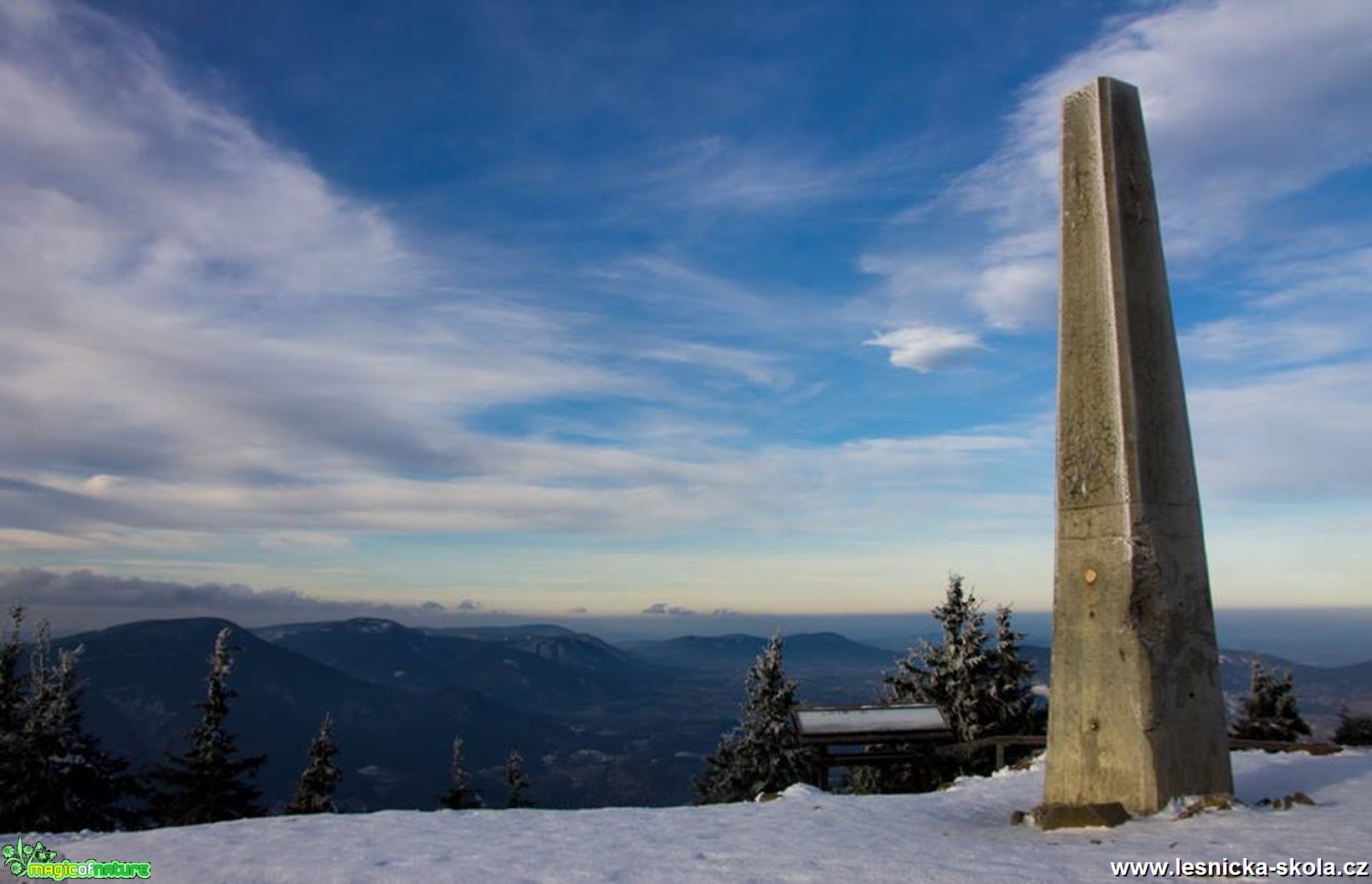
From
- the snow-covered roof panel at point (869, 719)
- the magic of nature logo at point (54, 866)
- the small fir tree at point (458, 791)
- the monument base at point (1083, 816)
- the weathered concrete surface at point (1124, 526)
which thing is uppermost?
the weathered concrete surface at point (1124, 526)

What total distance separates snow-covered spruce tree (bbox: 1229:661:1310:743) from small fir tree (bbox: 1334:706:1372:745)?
4.15 ft

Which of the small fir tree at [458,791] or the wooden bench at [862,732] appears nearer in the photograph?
the wooden bench at [862,732]

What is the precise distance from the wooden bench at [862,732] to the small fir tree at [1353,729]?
59.3ft

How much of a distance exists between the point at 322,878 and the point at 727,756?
91.4 ft

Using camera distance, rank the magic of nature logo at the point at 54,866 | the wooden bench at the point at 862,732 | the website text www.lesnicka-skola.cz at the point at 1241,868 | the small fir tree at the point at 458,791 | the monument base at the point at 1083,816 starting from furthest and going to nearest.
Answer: the small fir tree at the point at 458,791
the wooden bench at the point at 862,732
the monument base at the point at 1083,816
the magic of nature logo at the point at 54,866
the website text www.lesnicka-skola.cz at the point at 1241,868

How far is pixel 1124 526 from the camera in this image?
28.2 feet

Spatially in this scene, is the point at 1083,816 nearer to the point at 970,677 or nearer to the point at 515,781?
the point at 970,677

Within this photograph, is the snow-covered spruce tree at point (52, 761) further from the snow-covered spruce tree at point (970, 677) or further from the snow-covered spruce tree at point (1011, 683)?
the snow-covered spruce tree at point (1011, 683)

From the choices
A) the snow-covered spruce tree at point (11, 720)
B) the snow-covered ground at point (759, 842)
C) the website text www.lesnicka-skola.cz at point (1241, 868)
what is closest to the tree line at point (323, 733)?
the snow-covered spruce tree at point (11, 720)

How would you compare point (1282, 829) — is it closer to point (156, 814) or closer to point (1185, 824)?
point (1185, 824)

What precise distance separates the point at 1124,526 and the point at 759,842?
482cm

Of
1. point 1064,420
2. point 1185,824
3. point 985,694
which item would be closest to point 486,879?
point 1185,824

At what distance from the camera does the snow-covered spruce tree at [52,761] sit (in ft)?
83.4

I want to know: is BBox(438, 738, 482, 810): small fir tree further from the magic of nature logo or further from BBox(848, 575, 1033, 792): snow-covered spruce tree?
the magic of nature logo
